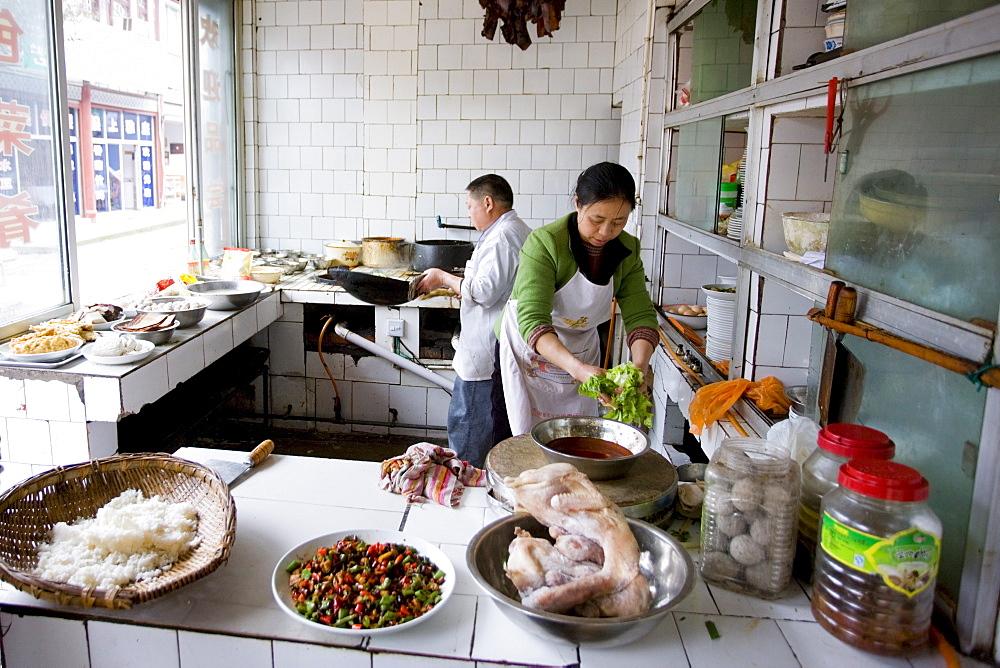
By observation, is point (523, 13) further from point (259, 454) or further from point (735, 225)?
point (259, 454)

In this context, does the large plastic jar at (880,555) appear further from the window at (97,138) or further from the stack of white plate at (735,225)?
the window at (97,138)

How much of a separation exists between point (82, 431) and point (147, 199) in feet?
36.0

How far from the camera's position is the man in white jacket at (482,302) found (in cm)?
398

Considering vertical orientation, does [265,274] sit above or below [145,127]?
below

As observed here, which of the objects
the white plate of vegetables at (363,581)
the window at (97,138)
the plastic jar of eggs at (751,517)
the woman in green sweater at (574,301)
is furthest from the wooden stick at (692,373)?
the window at (97,138)

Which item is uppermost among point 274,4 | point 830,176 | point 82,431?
point 274,4

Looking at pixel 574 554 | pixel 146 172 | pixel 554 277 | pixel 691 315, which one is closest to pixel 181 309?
→ pixel 554 277

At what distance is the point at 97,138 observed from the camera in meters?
10.5

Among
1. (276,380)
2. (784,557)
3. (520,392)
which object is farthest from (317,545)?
(276,380)

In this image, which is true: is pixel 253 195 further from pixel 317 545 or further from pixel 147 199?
pixel 147 199

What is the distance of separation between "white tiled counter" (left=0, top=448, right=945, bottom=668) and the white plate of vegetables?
0.03 meters

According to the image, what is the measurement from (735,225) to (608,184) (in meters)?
0.80

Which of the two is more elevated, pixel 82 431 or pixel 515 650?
pixel 515 650

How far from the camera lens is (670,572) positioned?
1638 millimetres
